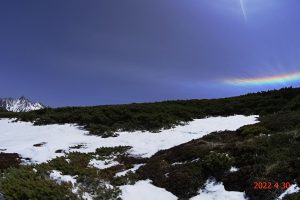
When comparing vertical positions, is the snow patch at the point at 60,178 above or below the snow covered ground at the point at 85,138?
below

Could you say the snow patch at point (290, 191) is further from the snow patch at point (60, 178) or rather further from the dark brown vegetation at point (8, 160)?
the dark brown vegetation at point (8, 160)

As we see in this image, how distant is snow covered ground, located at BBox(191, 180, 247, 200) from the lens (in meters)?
14.3

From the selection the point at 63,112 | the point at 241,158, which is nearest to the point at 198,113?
the point at 63,112

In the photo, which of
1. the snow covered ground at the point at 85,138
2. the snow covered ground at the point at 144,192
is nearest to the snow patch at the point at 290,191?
the snow covered ground at the point at 144,192

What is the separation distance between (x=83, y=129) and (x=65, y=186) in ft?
60.1

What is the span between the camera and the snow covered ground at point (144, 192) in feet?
50.0

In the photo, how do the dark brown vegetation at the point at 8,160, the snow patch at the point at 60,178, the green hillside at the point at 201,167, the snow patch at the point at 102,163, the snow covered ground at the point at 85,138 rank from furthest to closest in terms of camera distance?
the snow covered ground at the point at 85,138 → the snow patch at the point at 102,163 → the dark brown vegetation at the point at 8,160 → the snow patch at the point at 60,178 → the green hillside at the point at 201,167

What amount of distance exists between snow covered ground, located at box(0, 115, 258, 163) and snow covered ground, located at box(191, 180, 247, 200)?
7353mm

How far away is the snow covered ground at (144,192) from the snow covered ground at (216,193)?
117 cm

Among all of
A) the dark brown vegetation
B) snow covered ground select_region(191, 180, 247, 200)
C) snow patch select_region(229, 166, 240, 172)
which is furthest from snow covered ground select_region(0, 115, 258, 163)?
snow covered ground select_region(191, 180, 247, 200)

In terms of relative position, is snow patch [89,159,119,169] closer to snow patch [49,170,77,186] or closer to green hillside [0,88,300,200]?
green hillside [0,88,300,200]

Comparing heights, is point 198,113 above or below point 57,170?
above

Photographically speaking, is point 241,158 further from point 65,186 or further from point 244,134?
point 65,186

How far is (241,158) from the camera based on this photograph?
16891 millimetres
